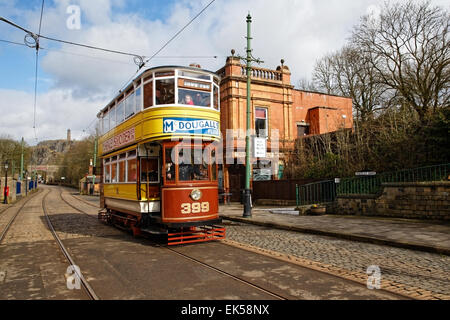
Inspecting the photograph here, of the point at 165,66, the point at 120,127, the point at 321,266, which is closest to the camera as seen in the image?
the point at 321,266

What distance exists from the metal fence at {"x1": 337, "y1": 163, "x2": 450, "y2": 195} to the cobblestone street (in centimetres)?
538

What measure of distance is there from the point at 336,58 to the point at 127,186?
97.6 ft

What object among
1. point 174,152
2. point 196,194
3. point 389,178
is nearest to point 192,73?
point 174,152

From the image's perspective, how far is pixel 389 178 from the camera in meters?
13.9

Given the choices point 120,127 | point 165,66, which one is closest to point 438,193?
point 165,66

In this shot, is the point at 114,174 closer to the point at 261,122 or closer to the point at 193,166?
the point at 193,166

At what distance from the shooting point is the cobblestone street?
5.82 meters

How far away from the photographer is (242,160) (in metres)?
23.4

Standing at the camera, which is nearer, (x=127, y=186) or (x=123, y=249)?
(x=123, y=249)

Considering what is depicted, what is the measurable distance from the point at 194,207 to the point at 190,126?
215cm

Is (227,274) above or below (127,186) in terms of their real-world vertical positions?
below

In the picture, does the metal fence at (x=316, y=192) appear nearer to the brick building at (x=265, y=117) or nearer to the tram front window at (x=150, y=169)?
the brick building at (x=265, y=117)
